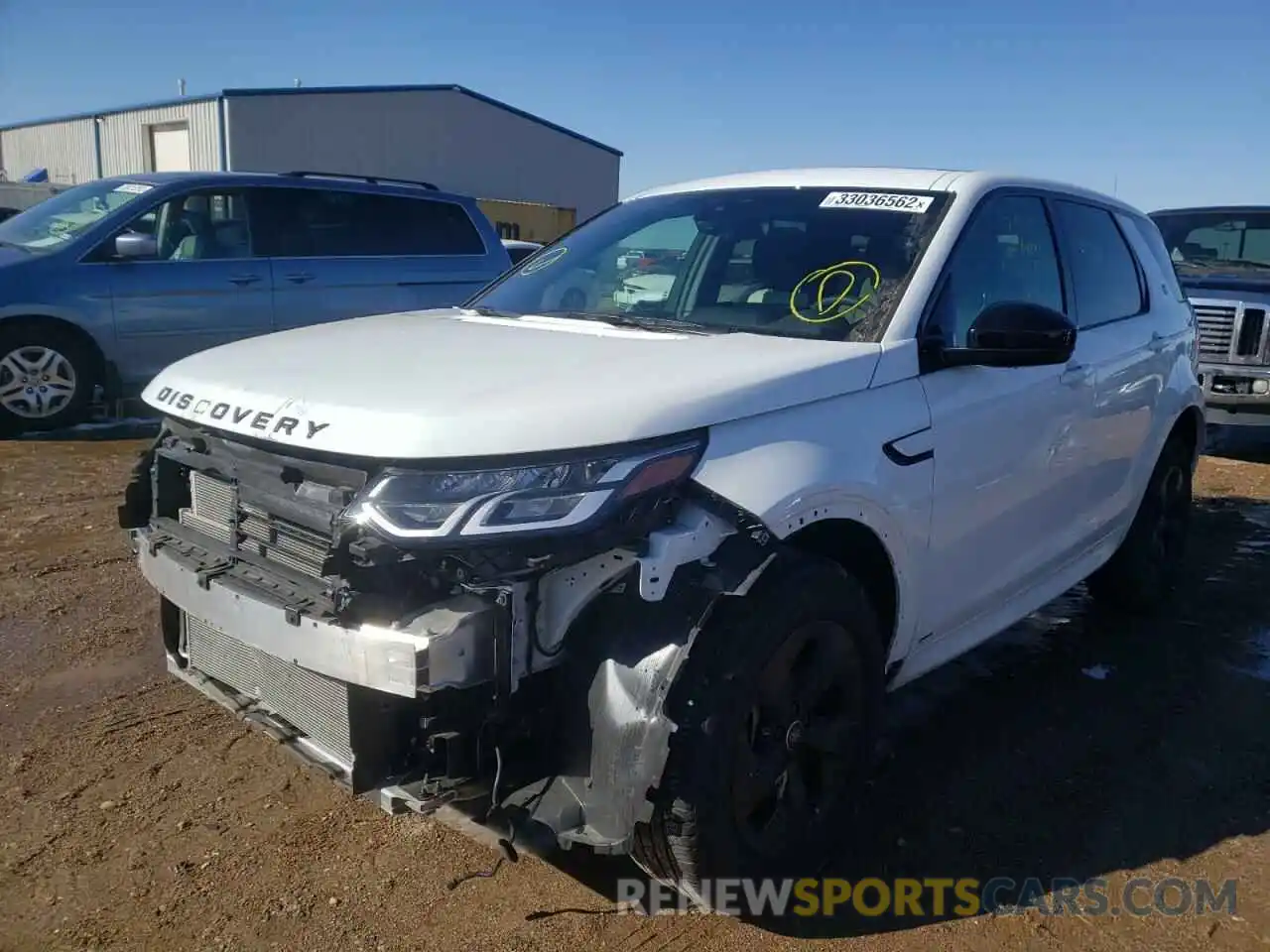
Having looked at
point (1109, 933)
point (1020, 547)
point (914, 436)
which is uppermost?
point (914, 436)

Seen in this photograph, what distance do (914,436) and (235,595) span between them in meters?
1.78

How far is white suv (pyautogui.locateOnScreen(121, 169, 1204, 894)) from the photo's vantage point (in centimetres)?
226

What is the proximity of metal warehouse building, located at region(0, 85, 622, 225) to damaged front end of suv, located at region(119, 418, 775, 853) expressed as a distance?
837 inches

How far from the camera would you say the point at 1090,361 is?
12.7 ft

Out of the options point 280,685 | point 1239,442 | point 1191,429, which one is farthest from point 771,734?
point 1239,442

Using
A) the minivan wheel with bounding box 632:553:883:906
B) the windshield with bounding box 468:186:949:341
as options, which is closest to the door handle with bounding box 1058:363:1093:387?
the windshield with bounding box 468:186:949:341

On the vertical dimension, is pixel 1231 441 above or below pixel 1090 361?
below

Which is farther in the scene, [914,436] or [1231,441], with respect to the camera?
[1231,441]

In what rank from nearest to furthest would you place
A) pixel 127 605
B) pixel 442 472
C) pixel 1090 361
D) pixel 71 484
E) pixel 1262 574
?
pixel 442 472 < pixel 1090 361 < pixel 127 605 < pixel 1262 574 < pixel 71 484

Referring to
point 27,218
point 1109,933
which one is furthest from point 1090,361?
point 27,218

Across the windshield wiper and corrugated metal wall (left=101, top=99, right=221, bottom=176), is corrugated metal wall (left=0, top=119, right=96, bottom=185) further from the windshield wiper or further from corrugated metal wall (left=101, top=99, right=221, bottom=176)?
the windshield wiper

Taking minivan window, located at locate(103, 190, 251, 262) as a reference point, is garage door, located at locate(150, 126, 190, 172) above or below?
above

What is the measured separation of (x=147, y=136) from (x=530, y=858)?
27643 millimetres

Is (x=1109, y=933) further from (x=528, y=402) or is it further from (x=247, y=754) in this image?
(x=247, y=754)
